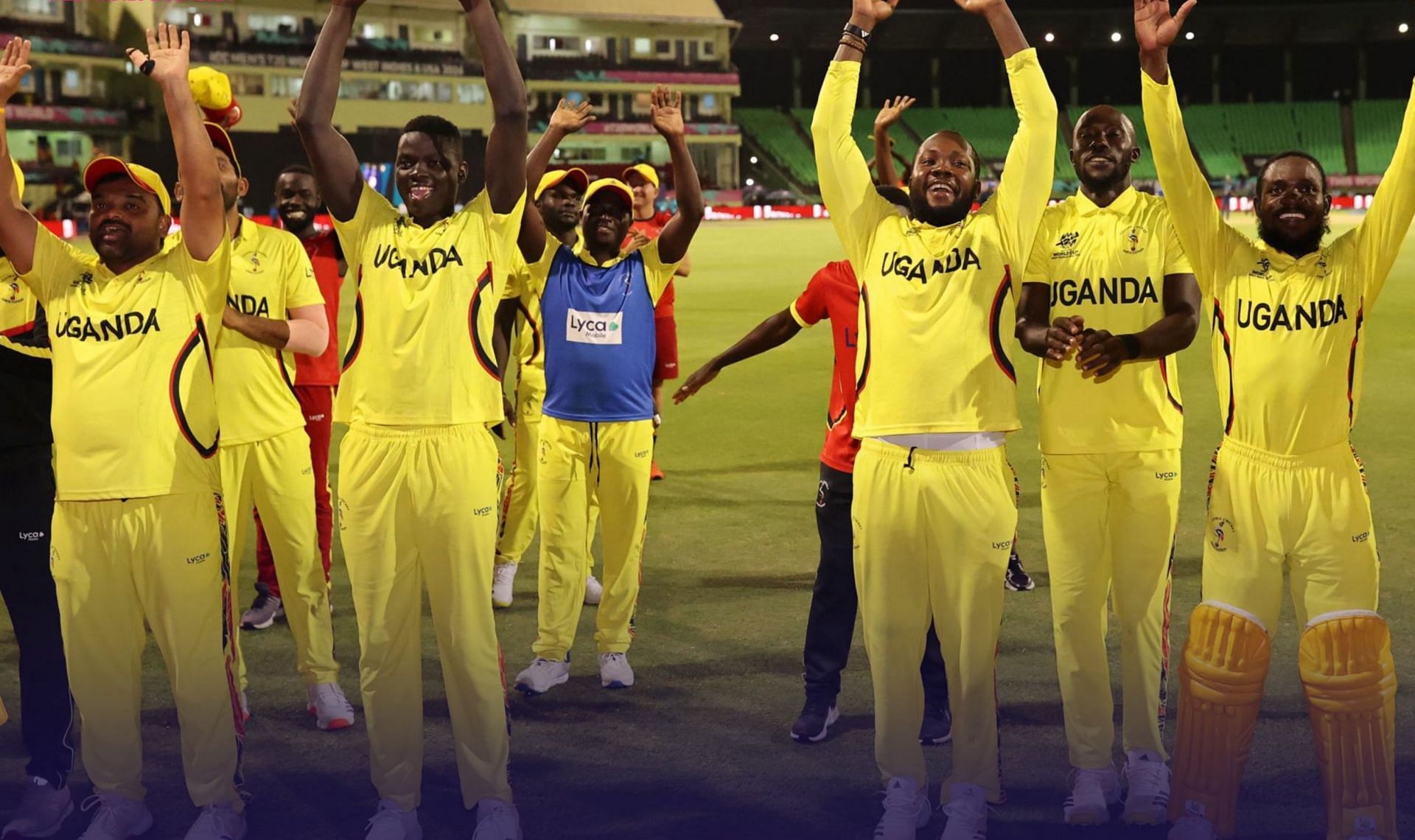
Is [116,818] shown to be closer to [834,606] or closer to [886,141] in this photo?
[834,606]

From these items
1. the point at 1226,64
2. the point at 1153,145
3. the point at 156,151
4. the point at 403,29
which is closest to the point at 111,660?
the point at 1153,145

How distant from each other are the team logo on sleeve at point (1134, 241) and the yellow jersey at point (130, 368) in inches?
120

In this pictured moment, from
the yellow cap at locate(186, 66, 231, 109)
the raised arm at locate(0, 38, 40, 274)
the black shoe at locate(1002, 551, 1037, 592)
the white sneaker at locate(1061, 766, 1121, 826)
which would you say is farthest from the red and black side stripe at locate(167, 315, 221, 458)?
the black shoe at locate(1002, 551, 1037, 592)

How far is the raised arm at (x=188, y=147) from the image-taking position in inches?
180

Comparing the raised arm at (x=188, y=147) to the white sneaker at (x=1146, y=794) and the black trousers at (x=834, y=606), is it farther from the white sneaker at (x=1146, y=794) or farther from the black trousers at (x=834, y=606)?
the white sneaker at (x=1146, y=794)

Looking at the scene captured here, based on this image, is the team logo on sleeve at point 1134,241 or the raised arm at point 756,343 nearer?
the team logo on sleeve at point 1134,241

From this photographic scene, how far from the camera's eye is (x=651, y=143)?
243ft

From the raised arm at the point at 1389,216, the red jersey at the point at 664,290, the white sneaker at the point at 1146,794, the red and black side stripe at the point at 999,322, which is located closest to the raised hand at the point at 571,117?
the red jersey at the point at 664,290

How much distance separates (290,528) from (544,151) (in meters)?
1.91

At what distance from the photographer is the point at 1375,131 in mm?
73875

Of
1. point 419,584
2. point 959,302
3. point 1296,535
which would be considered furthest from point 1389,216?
point 419,584

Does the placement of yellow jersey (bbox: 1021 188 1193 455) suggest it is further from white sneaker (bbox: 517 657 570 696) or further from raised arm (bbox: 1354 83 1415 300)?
white sneaker (bbox: 517 657 570 696)

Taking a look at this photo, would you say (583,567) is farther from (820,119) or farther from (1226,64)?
(1226,64)

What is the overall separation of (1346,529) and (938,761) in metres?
1.80
